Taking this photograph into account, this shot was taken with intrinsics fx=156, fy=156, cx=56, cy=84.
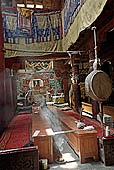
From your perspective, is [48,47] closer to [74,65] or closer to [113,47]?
[74,65]

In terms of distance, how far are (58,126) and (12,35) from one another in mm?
4342

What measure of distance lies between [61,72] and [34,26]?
4198 millimetres

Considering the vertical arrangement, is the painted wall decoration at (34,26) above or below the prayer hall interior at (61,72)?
above

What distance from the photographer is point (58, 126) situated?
19.8ft

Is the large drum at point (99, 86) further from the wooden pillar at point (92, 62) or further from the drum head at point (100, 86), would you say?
the wooden pillar at point (92, 62)

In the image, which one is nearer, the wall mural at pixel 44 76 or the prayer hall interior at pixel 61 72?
the prayer hall interior at pixel 61 72

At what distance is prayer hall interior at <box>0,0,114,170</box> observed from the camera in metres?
3.12

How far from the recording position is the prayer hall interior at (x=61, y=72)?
3119 mm

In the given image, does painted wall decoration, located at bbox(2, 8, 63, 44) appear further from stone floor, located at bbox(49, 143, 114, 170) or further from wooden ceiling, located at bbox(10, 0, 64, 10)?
stone floor, located at bbox(49, 143, 114, 170)

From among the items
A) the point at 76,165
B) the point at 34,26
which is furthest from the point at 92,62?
the point at 34,26

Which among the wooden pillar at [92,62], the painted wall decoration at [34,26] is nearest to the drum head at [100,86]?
the wooden pillar at [92,62]

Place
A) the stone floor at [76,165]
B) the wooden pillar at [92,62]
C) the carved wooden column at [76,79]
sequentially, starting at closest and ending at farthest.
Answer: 1. the stone floor at [76,165]
2. the wooden pillar at [92,62]
3. the carved wooden column at [76,79]

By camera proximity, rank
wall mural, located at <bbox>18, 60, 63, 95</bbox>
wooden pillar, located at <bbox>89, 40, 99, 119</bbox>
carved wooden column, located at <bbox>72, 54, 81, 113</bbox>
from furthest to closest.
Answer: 1. wall mural, located at <bbox>18, 60, 63, 95</bbox>
2. carved wooden column, located at <bbox>72, 54, 81, 113</bbox>
3. wooden pillar, located at <bbox>89, 40, 99, 119</bbox>

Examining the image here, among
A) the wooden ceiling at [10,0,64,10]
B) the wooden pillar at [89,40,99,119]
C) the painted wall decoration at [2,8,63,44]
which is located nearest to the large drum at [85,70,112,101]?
the wooden pillar at [89,40,99,119]
